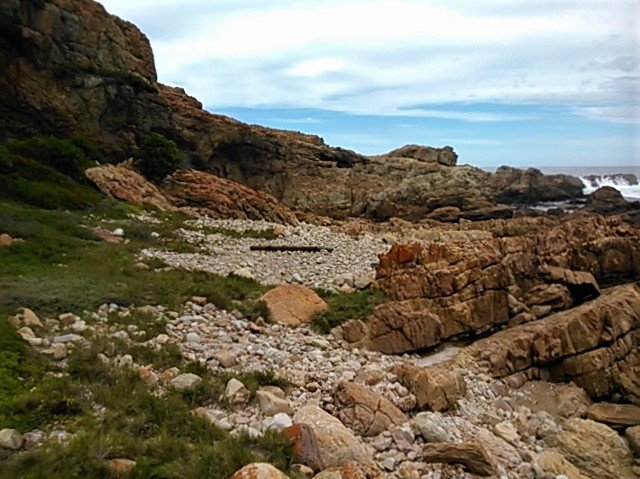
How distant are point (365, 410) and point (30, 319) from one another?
19.6 feet

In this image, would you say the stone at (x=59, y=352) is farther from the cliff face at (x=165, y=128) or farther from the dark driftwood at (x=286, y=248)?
the cliff face at (x=165, y=128)

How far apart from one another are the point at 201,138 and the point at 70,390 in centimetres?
4247

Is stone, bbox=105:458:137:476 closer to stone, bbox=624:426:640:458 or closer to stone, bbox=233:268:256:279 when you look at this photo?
stone, bbox=624:426:640:458

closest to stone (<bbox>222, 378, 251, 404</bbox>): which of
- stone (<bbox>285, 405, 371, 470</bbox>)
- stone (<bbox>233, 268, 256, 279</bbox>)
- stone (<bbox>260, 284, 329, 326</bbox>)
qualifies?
stone (<bbox>285, 405, 371, 470</bbox>)

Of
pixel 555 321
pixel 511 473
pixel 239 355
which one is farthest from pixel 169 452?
pixel 555 321

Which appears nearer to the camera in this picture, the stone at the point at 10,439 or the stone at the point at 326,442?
the stone at the point at 10,439

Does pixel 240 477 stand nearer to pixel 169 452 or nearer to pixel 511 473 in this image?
pixel 169 452

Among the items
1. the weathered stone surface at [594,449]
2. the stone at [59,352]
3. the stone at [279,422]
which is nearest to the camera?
the stone at [279,422]

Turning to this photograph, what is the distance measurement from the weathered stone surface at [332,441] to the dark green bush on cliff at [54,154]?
2528 centimetres

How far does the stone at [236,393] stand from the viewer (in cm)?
714

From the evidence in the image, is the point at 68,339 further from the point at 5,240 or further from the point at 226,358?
the point at 5,240

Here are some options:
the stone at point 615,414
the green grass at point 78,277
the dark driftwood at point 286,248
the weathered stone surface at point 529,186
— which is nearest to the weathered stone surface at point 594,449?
the stone at point 615,414

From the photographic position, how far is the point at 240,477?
16.1 feet

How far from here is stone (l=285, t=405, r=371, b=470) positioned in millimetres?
5926
